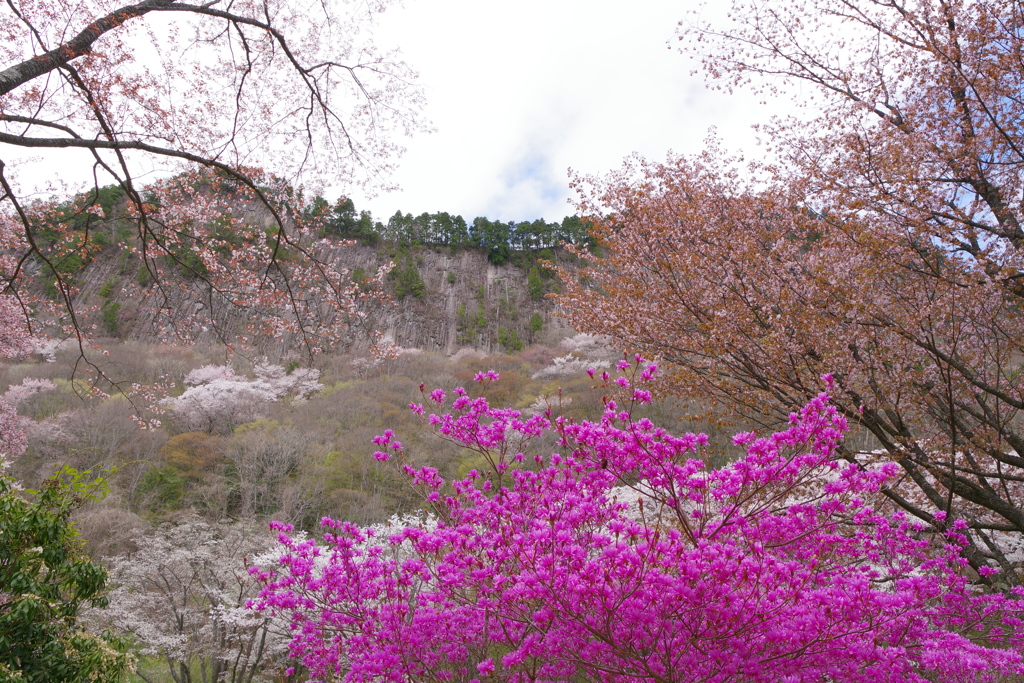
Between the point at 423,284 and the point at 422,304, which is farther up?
the point at 423,284

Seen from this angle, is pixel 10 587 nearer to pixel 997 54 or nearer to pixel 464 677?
pixel 464 677

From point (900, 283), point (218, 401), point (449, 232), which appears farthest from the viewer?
point (449, 232)

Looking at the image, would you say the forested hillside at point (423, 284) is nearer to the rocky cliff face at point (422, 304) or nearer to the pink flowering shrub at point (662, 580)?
the rocky cliff face at point (422, 304)

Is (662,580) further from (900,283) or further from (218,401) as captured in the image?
(218,401)

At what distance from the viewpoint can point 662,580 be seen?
2.08 meters

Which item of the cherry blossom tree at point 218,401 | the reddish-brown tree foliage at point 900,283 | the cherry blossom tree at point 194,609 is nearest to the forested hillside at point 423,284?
the cherry blossom tree at point 218,401

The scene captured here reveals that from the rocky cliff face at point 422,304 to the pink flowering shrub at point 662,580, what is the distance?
3888 centimetres

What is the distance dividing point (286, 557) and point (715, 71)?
22.0ft

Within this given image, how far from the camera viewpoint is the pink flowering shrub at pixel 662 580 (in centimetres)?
217

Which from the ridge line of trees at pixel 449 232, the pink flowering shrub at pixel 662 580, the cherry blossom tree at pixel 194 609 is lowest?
the cherry blossom tree at pixel 194 609

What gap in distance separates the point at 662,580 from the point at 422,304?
4841 cm

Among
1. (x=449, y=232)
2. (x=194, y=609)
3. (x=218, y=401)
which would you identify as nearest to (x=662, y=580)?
(x=194, y=609)

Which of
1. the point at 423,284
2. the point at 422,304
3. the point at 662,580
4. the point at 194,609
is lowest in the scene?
the point at 194,609

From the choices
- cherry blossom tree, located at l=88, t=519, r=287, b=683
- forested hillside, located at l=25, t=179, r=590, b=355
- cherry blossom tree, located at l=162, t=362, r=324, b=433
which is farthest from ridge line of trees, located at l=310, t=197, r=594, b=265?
cherry blossom tree, located at l=88, t=519, r=287, b=683
